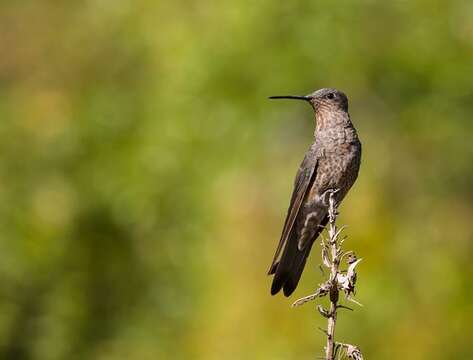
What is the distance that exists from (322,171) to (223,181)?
9667mm

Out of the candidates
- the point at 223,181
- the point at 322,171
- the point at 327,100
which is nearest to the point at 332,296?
the point at 322,171

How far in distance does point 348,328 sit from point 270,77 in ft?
17.8

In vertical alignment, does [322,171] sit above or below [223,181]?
below

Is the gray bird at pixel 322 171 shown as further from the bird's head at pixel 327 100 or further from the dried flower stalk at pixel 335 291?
the dried flower stalk at pixel 335 291

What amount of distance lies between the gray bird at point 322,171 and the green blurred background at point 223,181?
545 centimetres

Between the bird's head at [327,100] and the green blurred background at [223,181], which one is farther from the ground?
the green blurred background at [223,181]

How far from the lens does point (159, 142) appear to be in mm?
18922

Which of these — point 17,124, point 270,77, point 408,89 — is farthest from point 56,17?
point 408,89

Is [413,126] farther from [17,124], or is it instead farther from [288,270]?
[288,270]

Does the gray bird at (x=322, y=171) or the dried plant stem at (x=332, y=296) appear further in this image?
the gray bird at (x=322, y=171)

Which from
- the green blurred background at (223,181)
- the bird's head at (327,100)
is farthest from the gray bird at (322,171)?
the green blurred background at (223,181)

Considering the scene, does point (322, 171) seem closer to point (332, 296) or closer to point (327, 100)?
point (327, 100)

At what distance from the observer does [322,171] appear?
232 inches

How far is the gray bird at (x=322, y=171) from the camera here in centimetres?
569
